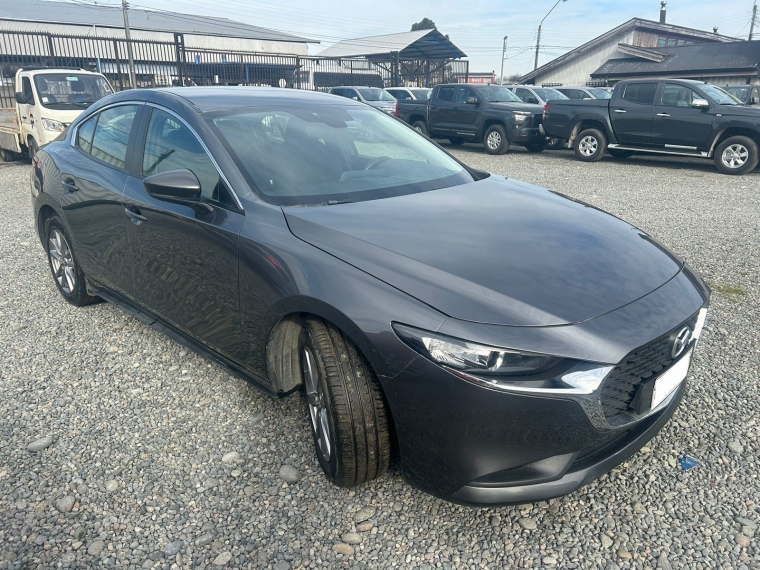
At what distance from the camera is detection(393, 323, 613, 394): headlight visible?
1932 millimetres

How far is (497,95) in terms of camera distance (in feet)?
49.0

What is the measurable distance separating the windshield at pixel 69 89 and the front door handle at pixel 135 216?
31.6 ft

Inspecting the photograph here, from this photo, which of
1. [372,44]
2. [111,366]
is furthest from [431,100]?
[372,44]

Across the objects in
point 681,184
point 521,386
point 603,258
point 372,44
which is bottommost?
point 681,184

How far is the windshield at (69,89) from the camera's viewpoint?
1146cm

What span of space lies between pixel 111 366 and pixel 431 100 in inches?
540

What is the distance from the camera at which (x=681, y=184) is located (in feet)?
34.1

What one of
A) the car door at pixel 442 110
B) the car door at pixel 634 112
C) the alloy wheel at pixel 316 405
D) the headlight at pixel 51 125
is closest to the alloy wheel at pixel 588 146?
the car door at pixel 634 112

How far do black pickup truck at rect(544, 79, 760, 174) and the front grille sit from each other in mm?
10855

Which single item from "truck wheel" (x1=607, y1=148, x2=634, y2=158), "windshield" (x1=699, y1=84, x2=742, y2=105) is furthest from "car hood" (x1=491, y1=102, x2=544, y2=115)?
"windshield" (x1=699, y1=84, x2=742, y2=105)

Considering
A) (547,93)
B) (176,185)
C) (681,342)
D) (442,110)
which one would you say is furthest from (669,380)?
(547,93)

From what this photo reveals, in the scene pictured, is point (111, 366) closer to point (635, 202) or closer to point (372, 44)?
point (635, 202)

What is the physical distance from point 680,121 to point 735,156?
1.21 m

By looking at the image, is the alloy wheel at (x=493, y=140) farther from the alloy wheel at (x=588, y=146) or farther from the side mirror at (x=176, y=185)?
the side mirror at (x=176, y=185)
